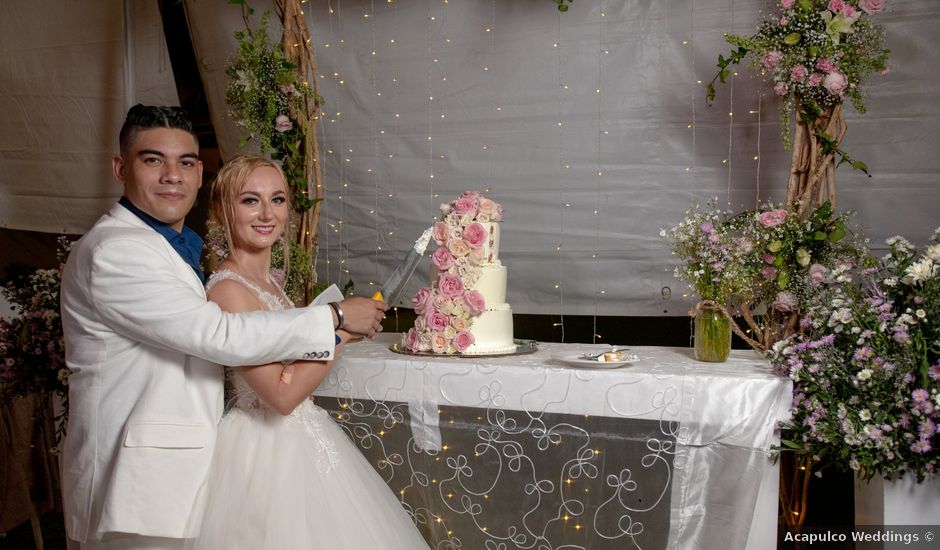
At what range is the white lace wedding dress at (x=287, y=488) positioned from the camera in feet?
7.12

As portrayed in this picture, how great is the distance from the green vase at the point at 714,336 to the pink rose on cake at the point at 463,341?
32.9 inches

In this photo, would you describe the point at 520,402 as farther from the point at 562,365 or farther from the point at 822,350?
the point at 822,350

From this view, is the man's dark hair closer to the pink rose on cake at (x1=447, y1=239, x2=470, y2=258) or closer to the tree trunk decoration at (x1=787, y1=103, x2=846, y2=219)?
the pink rose on cake at (x1=447, y1=239, x2=470, y2=258)

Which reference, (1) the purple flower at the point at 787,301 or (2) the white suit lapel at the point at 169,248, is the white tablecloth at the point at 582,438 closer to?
(1) the purple flower at the point at 787,301

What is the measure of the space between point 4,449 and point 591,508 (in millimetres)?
3033

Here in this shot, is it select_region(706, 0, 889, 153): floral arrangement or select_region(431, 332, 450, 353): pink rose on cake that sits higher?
select_region(706, 0, 889, 153): floral arrangement

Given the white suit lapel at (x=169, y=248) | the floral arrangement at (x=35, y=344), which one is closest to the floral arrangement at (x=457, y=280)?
the white suit lapel at (x=169, y=248)

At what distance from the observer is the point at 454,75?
4.21 meters

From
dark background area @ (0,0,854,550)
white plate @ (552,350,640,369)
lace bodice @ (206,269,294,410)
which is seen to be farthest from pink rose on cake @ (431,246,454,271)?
dark background area @ (0,0,854,550)

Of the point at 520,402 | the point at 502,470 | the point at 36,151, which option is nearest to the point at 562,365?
the point at 520,402

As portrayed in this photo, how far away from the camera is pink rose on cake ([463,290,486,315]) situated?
3.02m

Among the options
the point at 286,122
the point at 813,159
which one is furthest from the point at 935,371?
the point at 286,122

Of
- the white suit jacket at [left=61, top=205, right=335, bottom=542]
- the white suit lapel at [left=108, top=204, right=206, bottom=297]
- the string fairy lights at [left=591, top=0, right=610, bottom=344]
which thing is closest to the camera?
the white suit jacket at [left=61, top=205, right=335, bottom=542]

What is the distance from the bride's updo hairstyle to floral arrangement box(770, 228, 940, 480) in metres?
1.78
